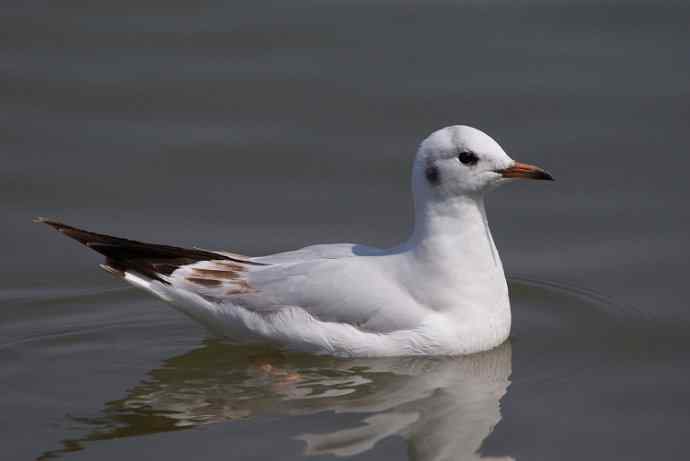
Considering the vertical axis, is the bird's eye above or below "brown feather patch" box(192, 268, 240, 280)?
above

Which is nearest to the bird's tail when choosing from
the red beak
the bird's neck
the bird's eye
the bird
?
the bird

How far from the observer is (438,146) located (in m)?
9.01

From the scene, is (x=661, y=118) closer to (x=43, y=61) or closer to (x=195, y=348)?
(x=195, y=348)

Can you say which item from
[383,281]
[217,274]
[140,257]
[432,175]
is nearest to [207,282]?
[217,274]

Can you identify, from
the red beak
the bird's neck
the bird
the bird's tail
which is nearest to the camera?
the red beak

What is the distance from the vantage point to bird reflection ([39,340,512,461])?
823 centimetres

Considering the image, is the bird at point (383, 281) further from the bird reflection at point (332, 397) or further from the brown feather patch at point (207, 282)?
the bird reflection at point (332, 397)

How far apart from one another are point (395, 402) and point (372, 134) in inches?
167

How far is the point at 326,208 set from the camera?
1152 cm

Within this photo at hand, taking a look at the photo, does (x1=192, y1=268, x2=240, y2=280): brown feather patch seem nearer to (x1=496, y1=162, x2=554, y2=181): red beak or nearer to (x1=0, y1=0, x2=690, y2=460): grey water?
(x1=0, y1=0, x2=690, y2=460): grey water

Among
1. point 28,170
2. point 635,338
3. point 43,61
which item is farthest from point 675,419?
point 43,61

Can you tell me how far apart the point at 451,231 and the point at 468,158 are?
1.79 feet

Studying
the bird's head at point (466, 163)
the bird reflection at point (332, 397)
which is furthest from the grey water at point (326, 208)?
the bird's head at point (466, 163)

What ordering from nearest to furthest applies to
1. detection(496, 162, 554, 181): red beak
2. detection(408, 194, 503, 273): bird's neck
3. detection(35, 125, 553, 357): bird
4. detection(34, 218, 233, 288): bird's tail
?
detection(496, 162, 554, 181): red beak → detection(35, 125, 553, 357): bird → detection(408, 194, 503, 273): bird's neck → detection(34, 218, 233, 288): bird's tail
